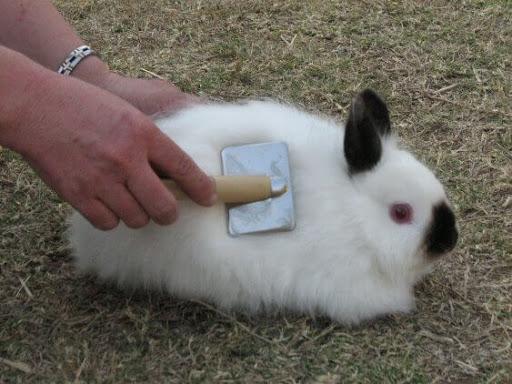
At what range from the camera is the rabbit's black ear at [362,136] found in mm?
1966

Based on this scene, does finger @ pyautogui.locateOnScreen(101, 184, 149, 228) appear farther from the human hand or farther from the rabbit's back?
the rabbit's back

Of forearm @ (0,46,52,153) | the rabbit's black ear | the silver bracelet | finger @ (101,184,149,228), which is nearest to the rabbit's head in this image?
the rabbit's black ear

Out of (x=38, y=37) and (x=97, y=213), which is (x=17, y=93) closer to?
(x=97, y=213)

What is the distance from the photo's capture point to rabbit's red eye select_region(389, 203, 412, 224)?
78.9 inches

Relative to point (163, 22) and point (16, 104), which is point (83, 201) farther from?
point (163, 22)

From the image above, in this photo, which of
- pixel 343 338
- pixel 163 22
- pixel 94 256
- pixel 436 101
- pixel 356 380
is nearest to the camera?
pixel 356 380

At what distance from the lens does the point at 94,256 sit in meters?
2.13

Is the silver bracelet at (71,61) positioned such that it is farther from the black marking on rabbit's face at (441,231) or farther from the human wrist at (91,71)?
the black marking on rabbit's face at (441,231)

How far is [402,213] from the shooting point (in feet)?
6.58

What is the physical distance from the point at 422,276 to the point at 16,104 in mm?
1131

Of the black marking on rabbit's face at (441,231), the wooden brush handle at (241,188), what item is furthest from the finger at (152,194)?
the black marking on rabbit's face at (441,231)

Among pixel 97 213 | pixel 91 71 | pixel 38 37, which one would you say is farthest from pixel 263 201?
pixel 38 37

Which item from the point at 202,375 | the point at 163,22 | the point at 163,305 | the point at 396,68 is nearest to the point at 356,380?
the point at 202,375

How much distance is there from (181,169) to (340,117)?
121 centimetres
